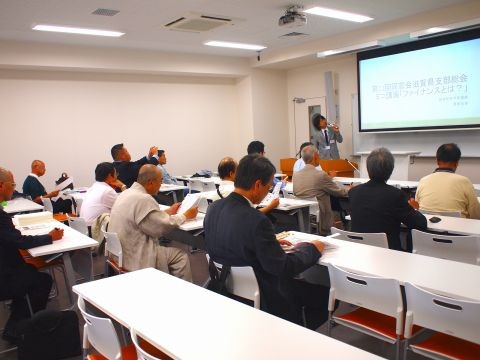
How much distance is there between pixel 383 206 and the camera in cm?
308

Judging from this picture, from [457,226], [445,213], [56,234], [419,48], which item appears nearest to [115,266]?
[56,234]

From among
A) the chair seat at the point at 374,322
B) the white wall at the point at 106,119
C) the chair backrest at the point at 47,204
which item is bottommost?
the chair seat at the point at 374,322

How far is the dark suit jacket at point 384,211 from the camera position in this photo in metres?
3.05

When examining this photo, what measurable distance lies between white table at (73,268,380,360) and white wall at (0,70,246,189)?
6541 mm

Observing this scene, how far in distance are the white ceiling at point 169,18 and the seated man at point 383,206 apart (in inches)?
141

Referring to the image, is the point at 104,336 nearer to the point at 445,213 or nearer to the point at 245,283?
the point at 245,283

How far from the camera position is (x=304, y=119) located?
34.2 ft

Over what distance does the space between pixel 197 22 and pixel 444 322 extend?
5.81m

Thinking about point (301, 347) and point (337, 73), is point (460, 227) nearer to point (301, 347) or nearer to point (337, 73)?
point (301, 347)

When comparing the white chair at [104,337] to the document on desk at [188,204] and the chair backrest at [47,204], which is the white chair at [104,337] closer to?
the document on desk at [188,204]

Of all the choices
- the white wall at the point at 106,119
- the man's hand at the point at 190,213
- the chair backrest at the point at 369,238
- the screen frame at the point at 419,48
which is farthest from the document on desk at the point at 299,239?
the white wall at the point at 106,119

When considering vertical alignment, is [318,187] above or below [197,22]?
below

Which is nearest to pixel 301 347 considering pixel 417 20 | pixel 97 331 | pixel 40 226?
pixel 97 331

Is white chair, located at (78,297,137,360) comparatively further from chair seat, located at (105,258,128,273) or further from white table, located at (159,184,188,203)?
white table, located at (159,184,188,203)
